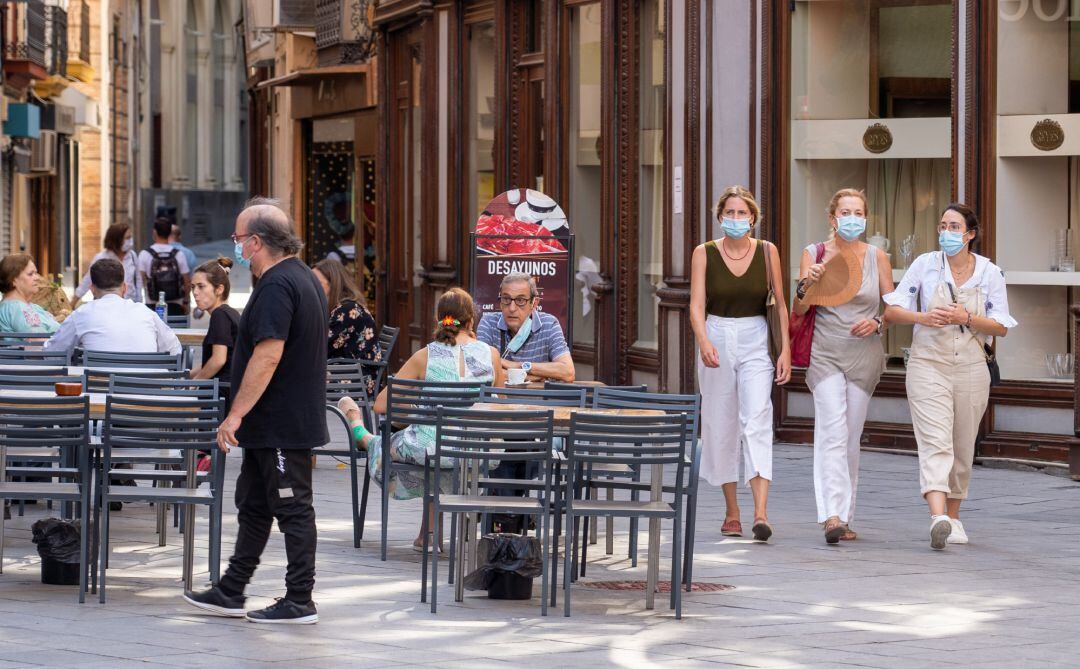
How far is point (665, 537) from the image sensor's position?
10438 mm

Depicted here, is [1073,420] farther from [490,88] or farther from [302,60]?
[302,60]

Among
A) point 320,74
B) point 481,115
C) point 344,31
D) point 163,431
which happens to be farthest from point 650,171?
point 320,74

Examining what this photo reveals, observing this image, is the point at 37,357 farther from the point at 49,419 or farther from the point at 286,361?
the point at 286,361

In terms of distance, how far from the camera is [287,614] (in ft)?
25.8

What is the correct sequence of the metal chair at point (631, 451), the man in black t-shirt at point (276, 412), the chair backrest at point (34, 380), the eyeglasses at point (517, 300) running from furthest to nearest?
1. the eyeglasses at point (517, 300)
2. the chair backrest at point (34, 380)
3. the metal chair at point (631, 451)
4. the man in black t-shirt at point (276, 412)

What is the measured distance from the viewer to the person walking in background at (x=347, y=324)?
13.6m

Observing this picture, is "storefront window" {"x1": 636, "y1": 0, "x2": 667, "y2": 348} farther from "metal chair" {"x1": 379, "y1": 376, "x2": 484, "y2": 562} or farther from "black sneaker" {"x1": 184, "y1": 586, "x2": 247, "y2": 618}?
"black sneaker" {"x1": 184, "y1": 586, "x2": 247, "y2": 618}

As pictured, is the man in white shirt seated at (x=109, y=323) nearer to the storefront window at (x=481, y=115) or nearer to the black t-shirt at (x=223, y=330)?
the black t-shirt at (x=223, y=330)

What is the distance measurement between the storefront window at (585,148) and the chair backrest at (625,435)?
27.8ft

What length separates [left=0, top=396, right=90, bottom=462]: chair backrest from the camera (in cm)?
848

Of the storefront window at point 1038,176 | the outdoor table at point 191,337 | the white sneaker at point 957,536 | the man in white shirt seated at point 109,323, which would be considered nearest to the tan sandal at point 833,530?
the white sneaker at point 957,536

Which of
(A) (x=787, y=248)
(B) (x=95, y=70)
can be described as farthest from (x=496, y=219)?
(B) (x=95, y=70)

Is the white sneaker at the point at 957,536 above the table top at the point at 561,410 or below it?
below

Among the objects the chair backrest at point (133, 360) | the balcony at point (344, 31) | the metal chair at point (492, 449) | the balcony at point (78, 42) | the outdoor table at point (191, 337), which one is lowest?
the metal chair at point (492, 449)
